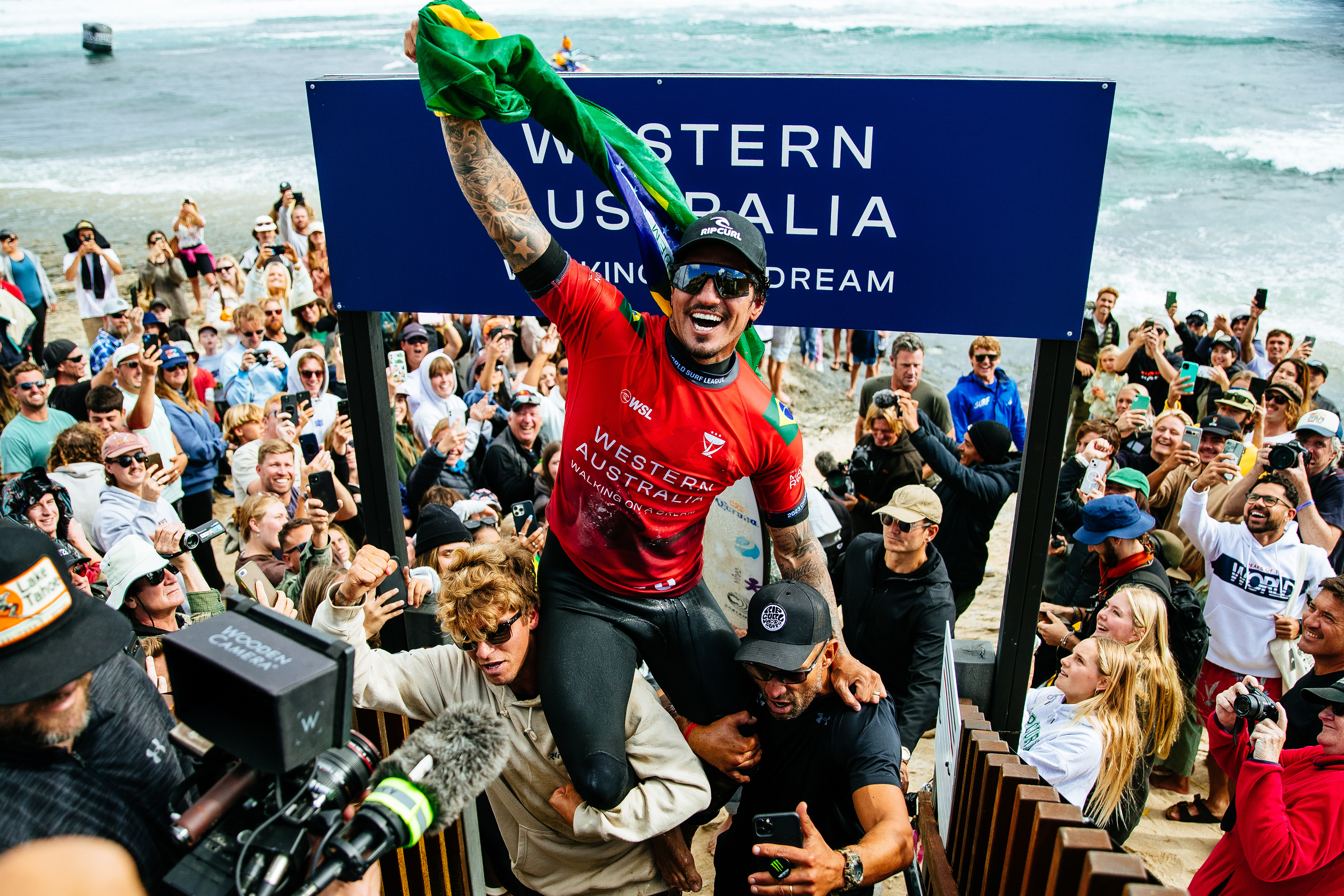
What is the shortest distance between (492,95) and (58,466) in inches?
170

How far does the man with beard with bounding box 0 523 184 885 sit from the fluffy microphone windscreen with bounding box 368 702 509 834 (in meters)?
0.57

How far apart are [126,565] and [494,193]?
2.48 metres

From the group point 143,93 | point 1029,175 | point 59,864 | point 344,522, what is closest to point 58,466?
point 344,522

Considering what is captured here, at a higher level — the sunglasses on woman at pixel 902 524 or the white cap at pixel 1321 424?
the sunglasses on woman at pixel 902 524

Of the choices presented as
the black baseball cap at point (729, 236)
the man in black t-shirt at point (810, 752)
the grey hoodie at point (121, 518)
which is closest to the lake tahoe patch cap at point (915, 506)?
the man in black t-shirt at point (810, 752)

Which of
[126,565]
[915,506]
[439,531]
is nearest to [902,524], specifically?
[915,506]

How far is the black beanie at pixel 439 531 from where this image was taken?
4.39 meters

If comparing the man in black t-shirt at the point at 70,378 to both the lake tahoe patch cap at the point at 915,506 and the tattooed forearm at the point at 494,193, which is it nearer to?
the tattooed forearm at the point at 494,193

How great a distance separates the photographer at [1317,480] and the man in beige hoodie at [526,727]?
13.4 ft

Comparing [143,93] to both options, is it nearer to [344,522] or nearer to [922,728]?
[344,522]

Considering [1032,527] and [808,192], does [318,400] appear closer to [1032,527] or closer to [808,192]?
[808,192]

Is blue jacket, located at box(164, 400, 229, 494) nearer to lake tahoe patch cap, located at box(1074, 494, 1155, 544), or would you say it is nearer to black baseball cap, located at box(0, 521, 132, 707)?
black baseball cap, located at box(0, 521, 132, 707)

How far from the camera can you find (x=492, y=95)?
242 cm

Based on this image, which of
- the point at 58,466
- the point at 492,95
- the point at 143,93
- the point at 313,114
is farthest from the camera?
the point at 143,93
